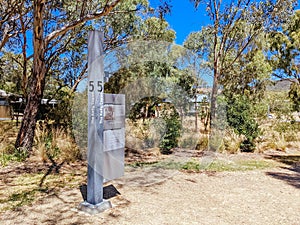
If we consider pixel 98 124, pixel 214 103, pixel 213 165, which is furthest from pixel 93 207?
pixel 214 103

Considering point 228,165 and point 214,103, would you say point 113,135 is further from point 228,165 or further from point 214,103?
point 214,103

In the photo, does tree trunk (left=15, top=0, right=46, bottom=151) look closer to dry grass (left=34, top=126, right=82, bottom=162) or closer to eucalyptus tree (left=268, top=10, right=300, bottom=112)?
dry grass (left=34, top=126, right=82, bottom=162)

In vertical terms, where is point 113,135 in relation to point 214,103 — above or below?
below

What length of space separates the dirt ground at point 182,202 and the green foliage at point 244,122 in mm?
3140

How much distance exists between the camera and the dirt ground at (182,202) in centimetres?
361

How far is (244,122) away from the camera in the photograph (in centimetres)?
928

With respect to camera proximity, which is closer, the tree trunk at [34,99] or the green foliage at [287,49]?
the tree trunk at [34,99]

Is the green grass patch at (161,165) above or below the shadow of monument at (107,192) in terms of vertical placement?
above

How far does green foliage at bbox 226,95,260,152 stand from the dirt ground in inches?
124

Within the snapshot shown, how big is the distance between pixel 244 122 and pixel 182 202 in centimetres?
569

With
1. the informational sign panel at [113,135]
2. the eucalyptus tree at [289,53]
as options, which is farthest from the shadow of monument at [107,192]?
the eucalyptus tree at [289,53]

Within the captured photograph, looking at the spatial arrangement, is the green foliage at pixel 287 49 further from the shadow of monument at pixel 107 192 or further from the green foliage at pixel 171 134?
the shadow of monument at pixel 107 192

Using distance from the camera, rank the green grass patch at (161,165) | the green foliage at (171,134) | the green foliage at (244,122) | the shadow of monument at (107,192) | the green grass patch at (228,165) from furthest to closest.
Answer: the green foliage at (244,122), the green foliage at (171,134), the green grass patch at (161,165), the green grass patch at (228,165), the shadow of monument at (107,192)

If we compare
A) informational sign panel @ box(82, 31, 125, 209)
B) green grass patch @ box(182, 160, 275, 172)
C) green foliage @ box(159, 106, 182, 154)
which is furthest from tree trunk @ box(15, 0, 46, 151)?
informational sign panel @ box(82, 31, 125, 209)
